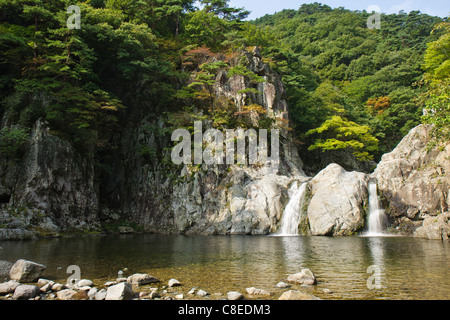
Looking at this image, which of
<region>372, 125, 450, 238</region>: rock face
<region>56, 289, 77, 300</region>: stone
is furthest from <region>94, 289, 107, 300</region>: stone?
<region>372, 125, 450, 238</region>: rock face

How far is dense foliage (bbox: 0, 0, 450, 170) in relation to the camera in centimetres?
2109

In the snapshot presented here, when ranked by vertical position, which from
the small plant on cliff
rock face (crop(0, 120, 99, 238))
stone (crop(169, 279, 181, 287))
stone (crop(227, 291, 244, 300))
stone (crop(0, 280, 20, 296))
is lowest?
stone (crop(169, 279, 181, 287))

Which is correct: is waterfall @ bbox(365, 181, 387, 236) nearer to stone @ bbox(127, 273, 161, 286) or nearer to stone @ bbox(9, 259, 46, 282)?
stone @ bbox(127, 273, 161, 286)

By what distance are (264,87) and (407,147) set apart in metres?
13.8

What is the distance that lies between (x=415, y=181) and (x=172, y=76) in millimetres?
20776

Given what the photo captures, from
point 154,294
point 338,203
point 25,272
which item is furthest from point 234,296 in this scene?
point 338,203

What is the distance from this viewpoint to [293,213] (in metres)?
21.5

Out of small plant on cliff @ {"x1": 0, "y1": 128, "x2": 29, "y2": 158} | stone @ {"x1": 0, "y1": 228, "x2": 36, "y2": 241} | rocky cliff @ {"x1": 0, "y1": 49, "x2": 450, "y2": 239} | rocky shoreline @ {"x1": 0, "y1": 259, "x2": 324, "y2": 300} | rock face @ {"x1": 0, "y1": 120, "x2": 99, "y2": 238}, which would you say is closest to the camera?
rocky shoreline @ {"x1": 0, "y1": 259, "x2": 324, "y2": 300}

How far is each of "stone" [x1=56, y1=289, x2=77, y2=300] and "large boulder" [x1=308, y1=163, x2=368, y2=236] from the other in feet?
53.4

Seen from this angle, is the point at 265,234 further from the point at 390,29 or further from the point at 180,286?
the point at 390,29

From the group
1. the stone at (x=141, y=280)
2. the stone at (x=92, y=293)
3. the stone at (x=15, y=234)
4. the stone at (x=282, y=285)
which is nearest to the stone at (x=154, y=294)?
the stone at (x=141, y=280)

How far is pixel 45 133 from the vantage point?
20.5 m

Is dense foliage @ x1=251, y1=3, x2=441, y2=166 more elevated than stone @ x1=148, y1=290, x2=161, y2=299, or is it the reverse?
dense foliage @ x1=251, y1=3, x2=441, y2=166
